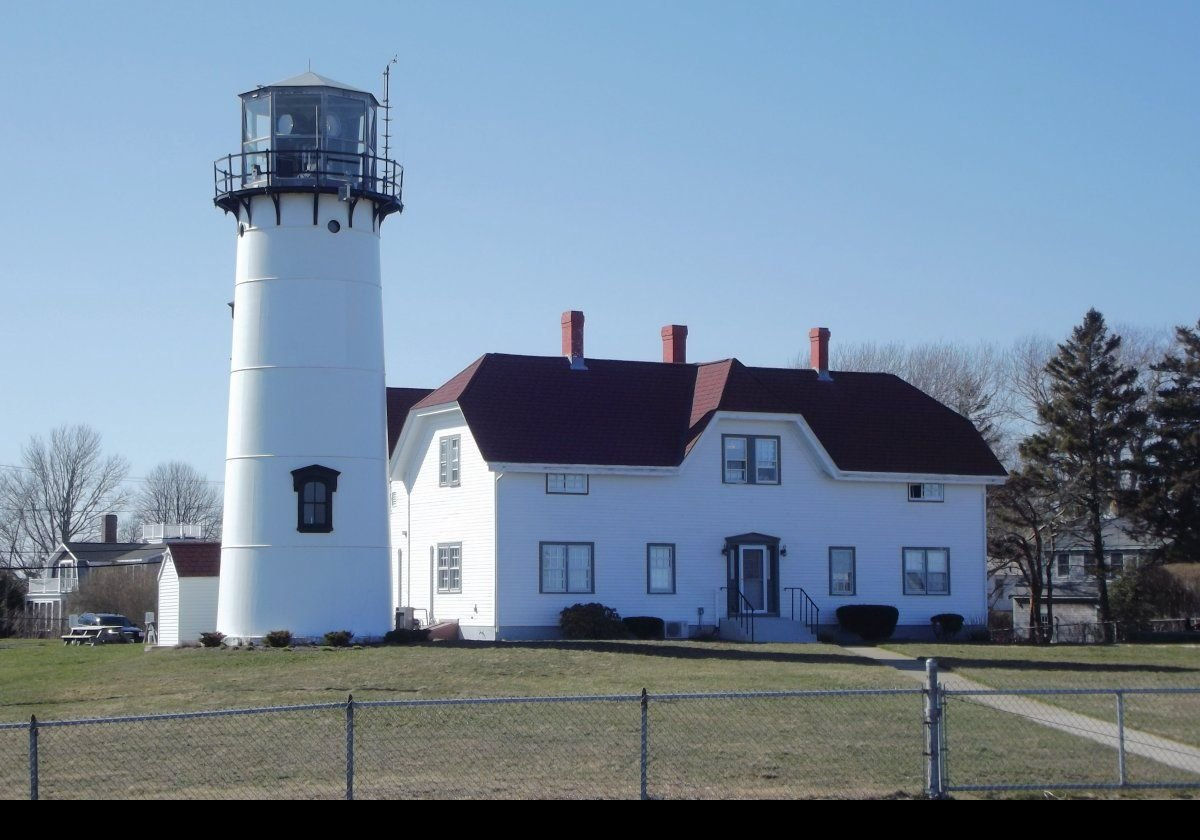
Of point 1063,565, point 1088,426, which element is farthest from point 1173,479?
point 1063,565

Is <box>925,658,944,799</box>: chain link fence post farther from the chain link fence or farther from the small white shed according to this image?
the small white shed

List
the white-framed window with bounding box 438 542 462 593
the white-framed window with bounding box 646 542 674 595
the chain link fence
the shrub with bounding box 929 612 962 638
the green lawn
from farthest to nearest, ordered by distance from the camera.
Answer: the shrub with bounding box 929 612 962 638, the white-framed window with bounding box 438 542 462 593, the white-framed window with bounding box 646 542 674 595, the green lawn, the chain link fence

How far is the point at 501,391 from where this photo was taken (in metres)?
39.8

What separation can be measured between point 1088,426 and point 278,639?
3362cm

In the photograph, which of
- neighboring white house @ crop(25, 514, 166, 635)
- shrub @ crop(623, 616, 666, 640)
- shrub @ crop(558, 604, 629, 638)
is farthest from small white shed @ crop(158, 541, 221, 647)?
neighboring white house @ crop(25, 514, 166, 635)

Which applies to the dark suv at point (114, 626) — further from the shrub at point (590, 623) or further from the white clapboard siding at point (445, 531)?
the shrub at point (590, 623)

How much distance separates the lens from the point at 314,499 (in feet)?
117

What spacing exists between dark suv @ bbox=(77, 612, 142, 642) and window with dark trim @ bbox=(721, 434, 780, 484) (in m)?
21.1

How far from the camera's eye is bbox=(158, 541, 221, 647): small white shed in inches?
1596

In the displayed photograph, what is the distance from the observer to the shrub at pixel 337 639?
1371 inches

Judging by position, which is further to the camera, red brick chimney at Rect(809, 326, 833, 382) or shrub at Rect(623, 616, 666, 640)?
red brick chimney at Rect(809, 326, 833, 382)

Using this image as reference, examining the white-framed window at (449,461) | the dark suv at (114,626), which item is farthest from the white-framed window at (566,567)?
the dark suv at (114,626)
